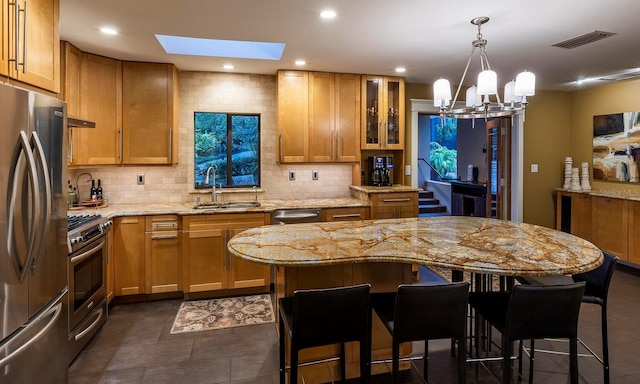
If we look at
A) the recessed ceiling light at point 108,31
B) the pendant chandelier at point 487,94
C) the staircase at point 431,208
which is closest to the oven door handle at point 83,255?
the recessed ceiling light at point 108,31

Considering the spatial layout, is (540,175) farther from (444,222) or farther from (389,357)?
(389,357)

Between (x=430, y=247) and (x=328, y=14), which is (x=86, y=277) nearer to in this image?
(x=430, y=247)


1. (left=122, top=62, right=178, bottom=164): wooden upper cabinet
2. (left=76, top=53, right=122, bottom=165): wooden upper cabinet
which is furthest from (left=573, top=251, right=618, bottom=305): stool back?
(left=76, top=53, right=122, bottom=165): wooden upper cabinet

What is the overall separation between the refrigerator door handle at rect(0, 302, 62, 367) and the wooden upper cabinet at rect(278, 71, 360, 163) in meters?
2.63

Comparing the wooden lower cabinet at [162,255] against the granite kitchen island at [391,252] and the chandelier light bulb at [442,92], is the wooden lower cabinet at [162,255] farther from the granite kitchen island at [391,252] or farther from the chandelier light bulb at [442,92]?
the chandelier light bulb at [442,92]

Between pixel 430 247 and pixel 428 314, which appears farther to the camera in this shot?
pixel 430 247

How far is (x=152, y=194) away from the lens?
4.15m

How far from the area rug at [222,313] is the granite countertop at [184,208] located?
0.90 metres

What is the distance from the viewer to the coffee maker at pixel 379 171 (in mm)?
4625

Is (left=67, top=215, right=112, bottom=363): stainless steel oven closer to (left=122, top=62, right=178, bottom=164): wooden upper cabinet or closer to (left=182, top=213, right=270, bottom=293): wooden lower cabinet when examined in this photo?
(left=182, top=213, right=270, bottom=293): wooden lower cabinet

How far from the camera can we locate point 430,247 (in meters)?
2.02

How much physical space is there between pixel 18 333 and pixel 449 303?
193cm

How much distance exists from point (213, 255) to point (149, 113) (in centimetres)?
163

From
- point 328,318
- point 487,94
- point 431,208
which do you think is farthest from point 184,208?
point 431,208
